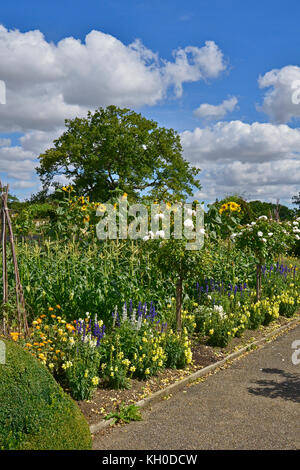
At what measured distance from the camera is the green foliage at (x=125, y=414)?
382 cm

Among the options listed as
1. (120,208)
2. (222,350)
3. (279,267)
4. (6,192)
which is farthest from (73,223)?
(279,267)

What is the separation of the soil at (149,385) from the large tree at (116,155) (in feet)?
75.7

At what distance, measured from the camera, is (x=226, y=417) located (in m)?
3.92

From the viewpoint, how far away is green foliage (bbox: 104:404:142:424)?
3822mm

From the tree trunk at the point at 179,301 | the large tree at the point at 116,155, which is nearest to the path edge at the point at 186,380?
the tree trunk at the point at 179,301

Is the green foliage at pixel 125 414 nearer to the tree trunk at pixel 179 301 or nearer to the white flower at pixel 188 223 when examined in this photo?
the tree trunk at pixel 179 301

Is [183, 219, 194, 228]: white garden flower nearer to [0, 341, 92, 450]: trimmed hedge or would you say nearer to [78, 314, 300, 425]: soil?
[78, 314, 300, 425]: soil

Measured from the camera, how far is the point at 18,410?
9.40 ft

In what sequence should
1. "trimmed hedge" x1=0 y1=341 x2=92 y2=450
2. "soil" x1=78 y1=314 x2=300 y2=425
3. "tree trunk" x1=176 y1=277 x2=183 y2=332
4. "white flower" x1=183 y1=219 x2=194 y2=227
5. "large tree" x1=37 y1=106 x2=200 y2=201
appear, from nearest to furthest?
"trimmed hedge" x1=0 y1=341 x2=92 y2=450 < "soil" x1=78 y1=314 x2=300 y2=425 < "white flower" x1=183 y1=219 x2=194 y2=227 < "tree trunk" x1=176 y1=277 x2=183 y2=332 < "large tree" x1=37 y1=106 x2=200 y2=201

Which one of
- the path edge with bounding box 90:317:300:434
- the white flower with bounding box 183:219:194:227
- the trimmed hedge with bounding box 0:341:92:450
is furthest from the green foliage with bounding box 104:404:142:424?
the white flower with bounding box 183:219:194:227

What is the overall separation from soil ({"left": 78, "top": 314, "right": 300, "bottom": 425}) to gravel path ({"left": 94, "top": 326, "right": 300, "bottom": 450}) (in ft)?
0.63

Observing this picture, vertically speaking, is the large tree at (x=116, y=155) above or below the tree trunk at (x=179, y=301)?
above
